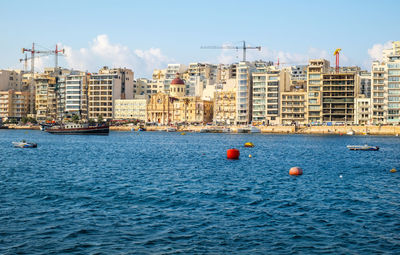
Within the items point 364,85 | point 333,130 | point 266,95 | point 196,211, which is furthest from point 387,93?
point 196,211

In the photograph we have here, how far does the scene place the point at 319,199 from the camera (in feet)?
125

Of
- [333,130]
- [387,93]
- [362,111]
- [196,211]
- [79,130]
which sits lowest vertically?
[196,211]

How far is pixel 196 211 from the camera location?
1297 inches

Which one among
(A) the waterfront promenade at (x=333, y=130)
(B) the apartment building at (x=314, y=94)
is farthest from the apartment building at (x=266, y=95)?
(B) the apartment building at (x=314, y=94)

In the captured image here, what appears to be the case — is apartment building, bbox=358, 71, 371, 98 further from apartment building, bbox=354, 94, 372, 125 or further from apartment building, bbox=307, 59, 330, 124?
apartment building, bbox=307, 59, 330, 124

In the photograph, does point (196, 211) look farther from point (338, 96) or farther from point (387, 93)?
point (338, 96)

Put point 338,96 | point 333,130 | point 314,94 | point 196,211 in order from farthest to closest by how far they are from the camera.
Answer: point 314,94
point 338,96
point 333,130
point 196,211

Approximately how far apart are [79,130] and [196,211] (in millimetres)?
135388

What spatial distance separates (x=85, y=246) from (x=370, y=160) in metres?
55.0

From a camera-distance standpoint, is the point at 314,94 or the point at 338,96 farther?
the point at 314,94

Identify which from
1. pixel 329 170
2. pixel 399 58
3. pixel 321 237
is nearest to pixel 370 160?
pixel 329 170

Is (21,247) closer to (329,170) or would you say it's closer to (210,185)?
(210,185)

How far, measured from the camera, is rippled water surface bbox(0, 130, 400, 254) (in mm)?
25344

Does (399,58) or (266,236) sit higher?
(399,58)
